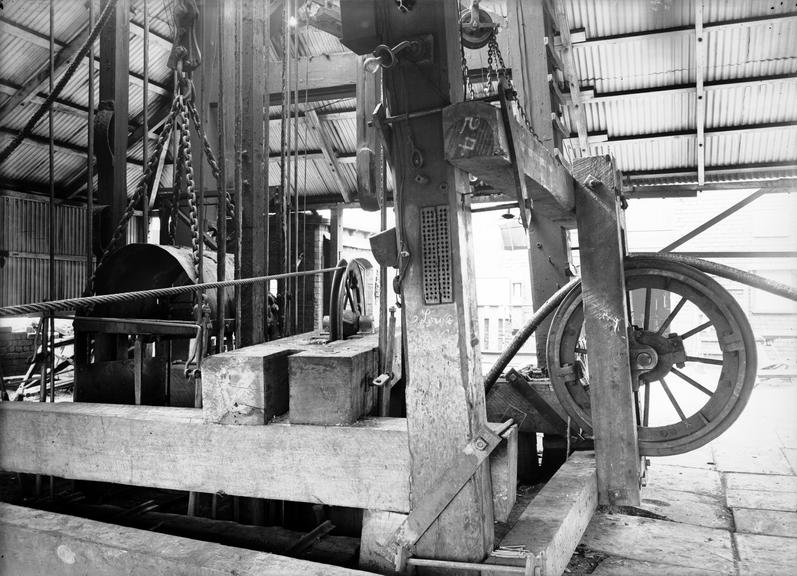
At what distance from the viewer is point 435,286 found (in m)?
2.54

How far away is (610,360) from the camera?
12.5 ft

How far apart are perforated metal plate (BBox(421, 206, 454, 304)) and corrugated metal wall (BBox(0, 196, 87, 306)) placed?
41.2 ft

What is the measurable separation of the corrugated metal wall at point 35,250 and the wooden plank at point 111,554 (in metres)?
10.9

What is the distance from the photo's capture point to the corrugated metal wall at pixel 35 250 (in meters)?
12.9

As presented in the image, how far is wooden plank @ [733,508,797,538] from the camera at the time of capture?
396 cm

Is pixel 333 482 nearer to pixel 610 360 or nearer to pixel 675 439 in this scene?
Result: pixel 610 360

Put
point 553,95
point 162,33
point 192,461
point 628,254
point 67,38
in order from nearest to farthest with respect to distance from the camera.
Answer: point 192,461, point 628,254, point 553,95, point 67,38, point 162,33

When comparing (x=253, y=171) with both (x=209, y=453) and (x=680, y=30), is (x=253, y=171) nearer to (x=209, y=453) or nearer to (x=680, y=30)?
(x=209, y=453)

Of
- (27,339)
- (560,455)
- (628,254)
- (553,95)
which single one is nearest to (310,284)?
(27,339)

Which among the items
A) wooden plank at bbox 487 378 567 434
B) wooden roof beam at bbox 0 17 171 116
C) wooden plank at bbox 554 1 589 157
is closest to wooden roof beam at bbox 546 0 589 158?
wooden plank at bbox 554 1 589 157

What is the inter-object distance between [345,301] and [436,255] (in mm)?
1835

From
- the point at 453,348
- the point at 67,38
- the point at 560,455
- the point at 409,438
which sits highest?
the point at 67,38

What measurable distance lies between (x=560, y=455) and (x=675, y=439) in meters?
1.59

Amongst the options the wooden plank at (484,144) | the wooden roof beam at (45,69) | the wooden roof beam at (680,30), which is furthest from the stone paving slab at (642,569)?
the wooden roof beam at (45,69)
